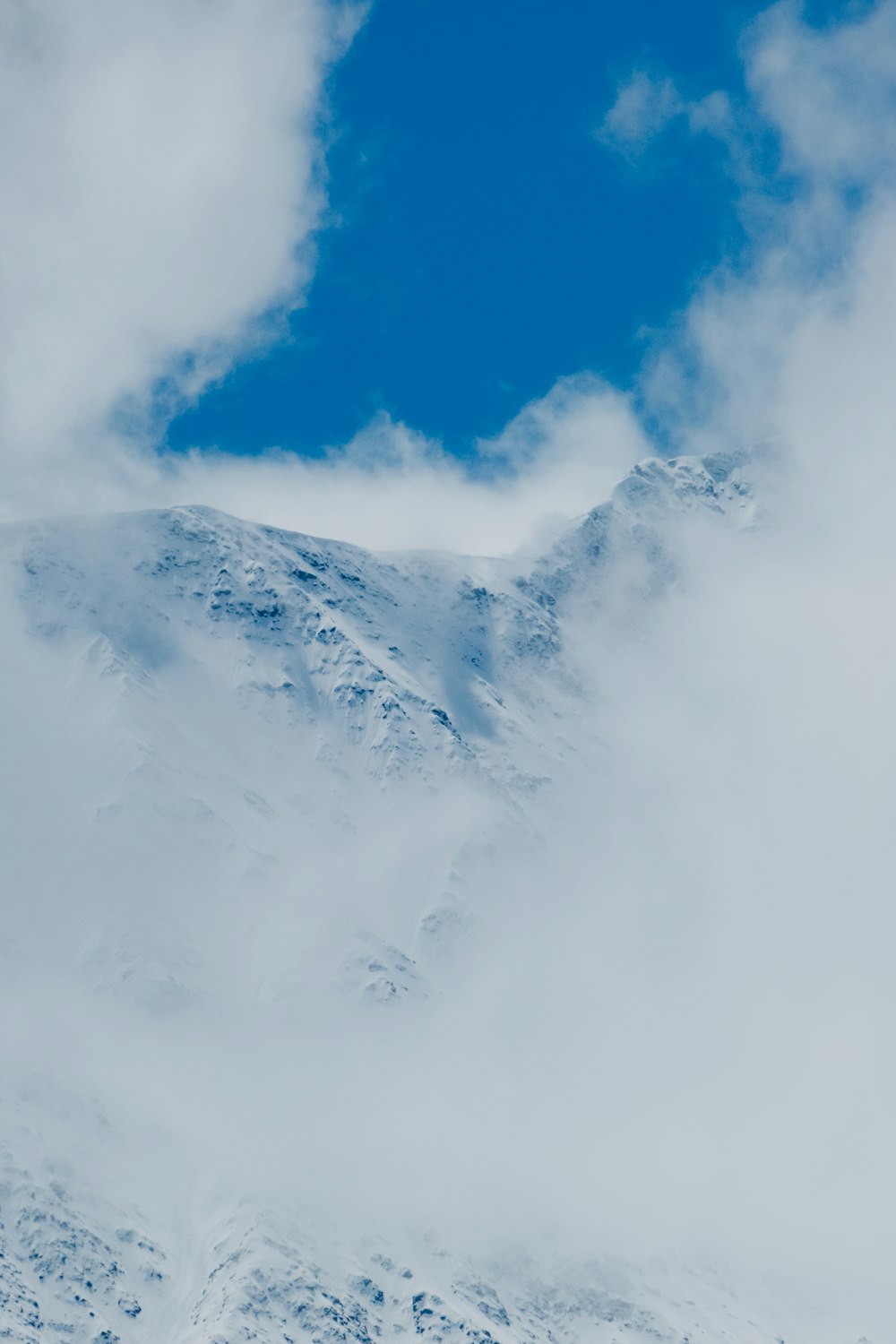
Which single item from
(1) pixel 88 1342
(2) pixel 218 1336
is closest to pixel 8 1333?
(1) pixel 88 1342

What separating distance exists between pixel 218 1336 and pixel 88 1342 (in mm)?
16375

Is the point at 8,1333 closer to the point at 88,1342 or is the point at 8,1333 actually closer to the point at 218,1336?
the point at 88,1342

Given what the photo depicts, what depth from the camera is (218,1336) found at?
195m

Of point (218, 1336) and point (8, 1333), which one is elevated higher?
point (218, 1336)

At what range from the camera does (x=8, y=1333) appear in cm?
18600

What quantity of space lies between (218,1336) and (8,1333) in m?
26.5

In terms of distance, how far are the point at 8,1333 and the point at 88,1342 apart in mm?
11335

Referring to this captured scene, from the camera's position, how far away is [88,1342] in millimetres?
192500
